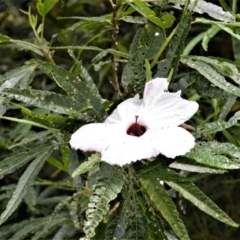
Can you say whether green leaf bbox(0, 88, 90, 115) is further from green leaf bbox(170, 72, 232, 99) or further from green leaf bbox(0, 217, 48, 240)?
green leaf bbox(0, 217, 48, 240)

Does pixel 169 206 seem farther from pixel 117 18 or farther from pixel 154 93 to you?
pixel 117 18

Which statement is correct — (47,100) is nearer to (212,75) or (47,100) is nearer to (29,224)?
(212,75)

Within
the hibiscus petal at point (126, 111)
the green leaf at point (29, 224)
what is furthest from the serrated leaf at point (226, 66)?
the green leaf at point (29, 224)

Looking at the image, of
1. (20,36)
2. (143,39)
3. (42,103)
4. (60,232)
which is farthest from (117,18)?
(20,36)

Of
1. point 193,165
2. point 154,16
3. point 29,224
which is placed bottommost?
point 29,224

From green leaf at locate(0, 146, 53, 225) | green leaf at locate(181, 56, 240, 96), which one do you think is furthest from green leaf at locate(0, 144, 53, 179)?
green leaf at locate(181, 56, 240, 96)

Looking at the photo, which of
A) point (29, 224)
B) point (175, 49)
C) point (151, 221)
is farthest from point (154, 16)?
point (29, 224)

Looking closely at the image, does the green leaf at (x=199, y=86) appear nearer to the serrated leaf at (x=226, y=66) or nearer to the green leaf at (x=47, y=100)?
the serrated leaf at (x=226, y=66)
